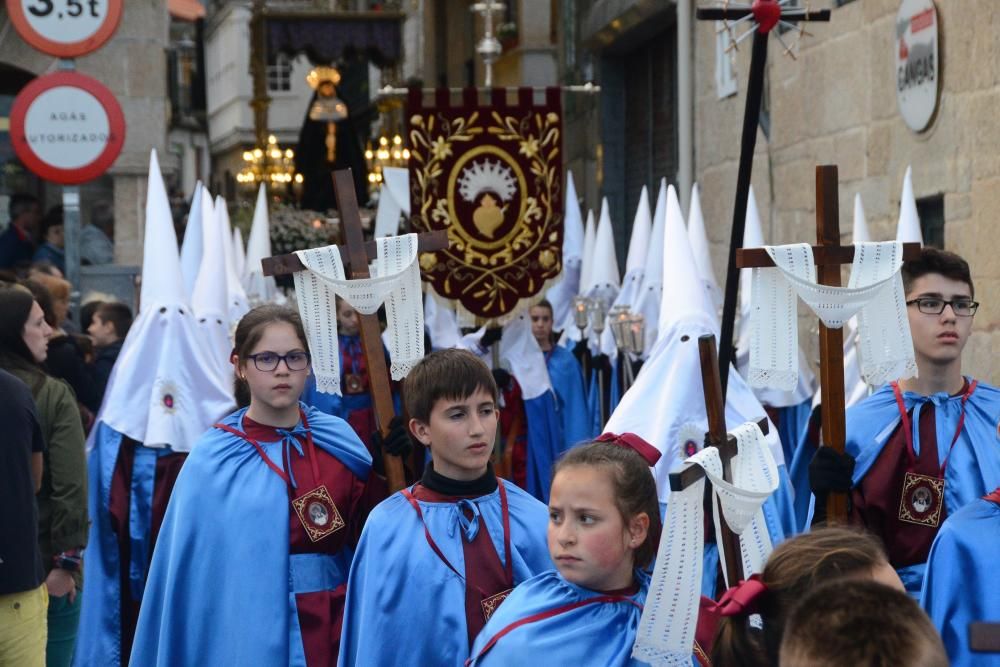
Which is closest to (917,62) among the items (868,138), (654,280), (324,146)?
(868,138)

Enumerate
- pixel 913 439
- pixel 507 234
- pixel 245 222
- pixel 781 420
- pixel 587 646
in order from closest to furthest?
1. pixel 587 646
2. pixel 913 439
3. pixel 781 420
4. pixel 507 234
5. pixel 245 222

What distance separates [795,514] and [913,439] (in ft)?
3.75

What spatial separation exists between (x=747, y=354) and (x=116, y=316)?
11.5 ft

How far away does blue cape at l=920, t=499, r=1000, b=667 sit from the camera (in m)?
4.09

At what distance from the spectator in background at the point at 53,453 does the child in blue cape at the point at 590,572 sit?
2.85m

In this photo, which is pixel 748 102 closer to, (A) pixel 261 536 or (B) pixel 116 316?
(A) pixel 261 536

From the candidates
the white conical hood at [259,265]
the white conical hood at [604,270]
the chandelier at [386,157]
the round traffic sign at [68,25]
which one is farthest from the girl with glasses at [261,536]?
the chandelier at [386,157]

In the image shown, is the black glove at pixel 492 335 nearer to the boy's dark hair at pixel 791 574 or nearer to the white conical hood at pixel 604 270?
the white conical hood at pixel 604 270

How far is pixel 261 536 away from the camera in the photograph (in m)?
5.34

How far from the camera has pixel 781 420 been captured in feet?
28.9

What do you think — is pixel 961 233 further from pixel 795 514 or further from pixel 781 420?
pixel 795 514

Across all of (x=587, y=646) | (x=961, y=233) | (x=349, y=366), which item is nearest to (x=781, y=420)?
(x=961, y=233)

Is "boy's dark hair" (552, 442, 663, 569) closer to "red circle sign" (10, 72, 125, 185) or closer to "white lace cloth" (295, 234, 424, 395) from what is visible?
"white lace cloth" (295, 234, 424, 395)

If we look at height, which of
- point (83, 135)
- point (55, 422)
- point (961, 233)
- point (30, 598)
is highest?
point (83, 135)
